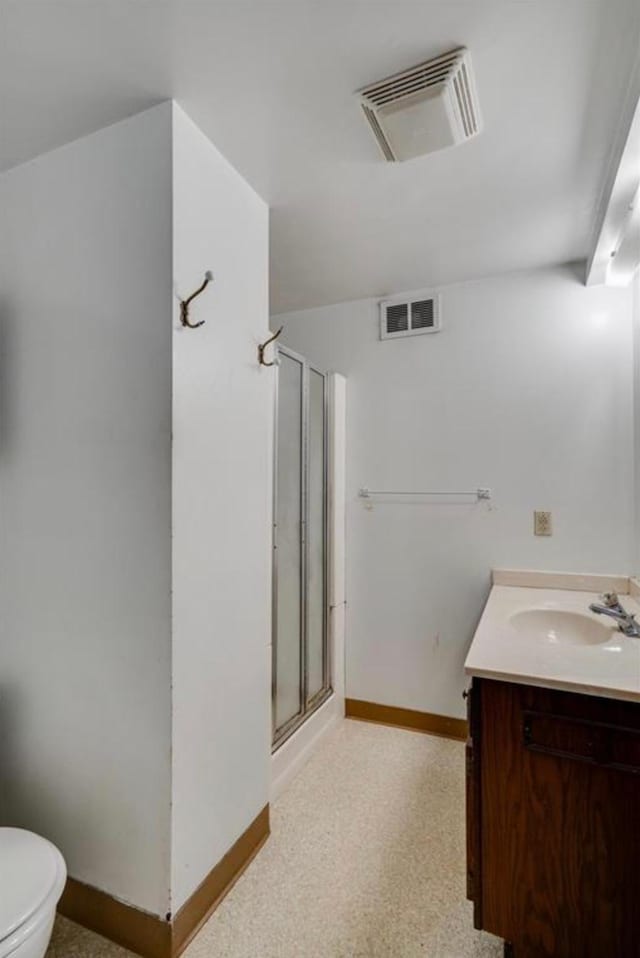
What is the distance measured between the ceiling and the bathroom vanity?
5.01 feet

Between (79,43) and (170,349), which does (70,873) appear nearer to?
(170,349)

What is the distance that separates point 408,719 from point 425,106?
2.61m

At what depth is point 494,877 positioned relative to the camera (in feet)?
3.96

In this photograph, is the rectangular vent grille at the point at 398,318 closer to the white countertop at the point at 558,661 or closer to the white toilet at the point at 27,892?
the white countertop at the point at 558,661

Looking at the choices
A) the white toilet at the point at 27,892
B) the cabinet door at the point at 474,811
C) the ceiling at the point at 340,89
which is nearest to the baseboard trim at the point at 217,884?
the white toilet at the point at 27,892

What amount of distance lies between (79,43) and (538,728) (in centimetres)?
202

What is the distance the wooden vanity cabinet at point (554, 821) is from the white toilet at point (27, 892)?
1040 millimetres

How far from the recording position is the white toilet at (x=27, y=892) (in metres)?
0.96

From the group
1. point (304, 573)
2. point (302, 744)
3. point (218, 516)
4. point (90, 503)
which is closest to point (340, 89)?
point (218, 516)

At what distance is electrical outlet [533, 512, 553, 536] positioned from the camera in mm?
A: 2197

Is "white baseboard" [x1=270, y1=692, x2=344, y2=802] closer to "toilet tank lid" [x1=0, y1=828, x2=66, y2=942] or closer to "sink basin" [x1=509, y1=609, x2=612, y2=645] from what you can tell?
"toilet tank lid" [x1=0, y1=828, x2=66, y2=942]

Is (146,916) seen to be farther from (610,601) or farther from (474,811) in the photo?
(610,601)

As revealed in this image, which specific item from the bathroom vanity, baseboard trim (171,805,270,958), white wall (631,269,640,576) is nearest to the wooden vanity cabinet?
the bathroom vanity

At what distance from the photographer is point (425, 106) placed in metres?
1.25
